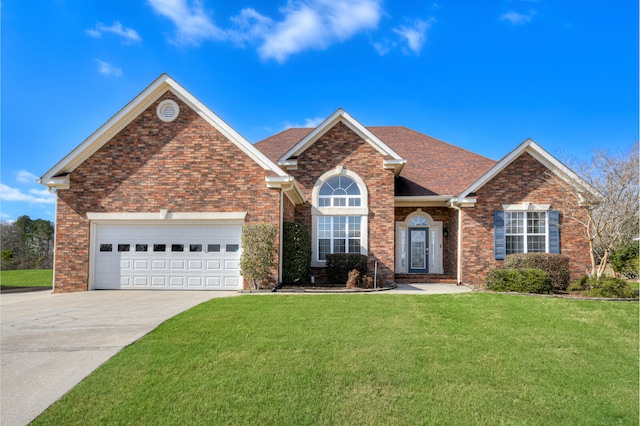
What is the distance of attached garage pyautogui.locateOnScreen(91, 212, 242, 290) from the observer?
529 inches

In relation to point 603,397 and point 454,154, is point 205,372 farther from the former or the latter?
point 454,154

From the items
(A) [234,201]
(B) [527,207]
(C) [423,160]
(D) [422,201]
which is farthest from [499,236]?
(A) [234,201]

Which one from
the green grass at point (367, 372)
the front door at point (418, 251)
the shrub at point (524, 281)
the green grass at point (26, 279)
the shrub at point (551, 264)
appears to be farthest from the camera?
the green grass at point (26, 279)

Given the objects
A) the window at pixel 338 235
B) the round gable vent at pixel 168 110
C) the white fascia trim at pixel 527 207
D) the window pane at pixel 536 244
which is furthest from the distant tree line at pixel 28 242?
the window pane at pixel 536 244

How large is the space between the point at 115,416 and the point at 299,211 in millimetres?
11997

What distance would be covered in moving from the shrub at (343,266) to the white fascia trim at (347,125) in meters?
4.19

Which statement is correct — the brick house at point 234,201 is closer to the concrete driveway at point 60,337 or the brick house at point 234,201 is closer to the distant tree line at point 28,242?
the concrete driveway at point 60,337

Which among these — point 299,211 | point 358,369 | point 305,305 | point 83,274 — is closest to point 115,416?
point 358,369

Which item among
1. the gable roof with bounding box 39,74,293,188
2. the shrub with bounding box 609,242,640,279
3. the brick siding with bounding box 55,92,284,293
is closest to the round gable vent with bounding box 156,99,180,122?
the brick siding with bounding box 55,92,284,293

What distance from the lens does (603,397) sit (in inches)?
197

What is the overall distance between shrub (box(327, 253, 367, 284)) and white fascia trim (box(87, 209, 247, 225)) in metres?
3.72

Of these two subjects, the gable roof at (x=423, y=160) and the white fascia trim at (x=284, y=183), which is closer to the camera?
the white fascia trim at (x=284, y=183)

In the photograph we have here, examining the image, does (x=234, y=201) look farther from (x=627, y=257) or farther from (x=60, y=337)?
(x=627, y=257)

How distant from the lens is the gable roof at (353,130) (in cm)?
1570
